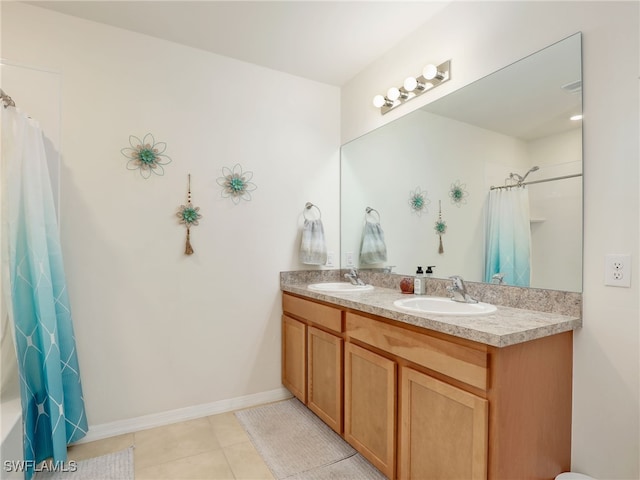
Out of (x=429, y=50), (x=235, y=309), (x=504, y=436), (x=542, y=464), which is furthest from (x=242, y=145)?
(x=542, y=464)

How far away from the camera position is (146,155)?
2.17 m

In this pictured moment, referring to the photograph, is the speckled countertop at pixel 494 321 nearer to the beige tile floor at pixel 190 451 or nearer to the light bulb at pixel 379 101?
the beige tile floor at pixel 190 451

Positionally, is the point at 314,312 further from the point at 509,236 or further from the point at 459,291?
the point at 509,236

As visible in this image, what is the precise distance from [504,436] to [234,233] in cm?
192

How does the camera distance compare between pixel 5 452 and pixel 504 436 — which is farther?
pixel 5 452

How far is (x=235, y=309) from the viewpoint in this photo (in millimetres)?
2457

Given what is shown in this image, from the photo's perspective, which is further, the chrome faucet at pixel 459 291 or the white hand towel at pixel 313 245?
the white hand towel at pixel 313 245

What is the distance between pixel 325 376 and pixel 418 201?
1248 millimetres

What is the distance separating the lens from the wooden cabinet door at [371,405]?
1.55m

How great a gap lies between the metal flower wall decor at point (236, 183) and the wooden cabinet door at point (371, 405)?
4.23ft

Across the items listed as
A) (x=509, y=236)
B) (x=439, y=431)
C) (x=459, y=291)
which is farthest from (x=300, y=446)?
(x=509, y=236)

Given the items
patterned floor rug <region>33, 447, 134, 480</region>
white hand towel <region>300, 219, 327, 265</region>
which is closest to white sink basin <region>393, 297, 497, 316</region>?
white hand towel <region>300, 219, 327, 265</region>

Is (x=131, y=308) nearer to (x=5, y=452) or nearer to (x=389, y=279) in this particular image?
(x=5, y=452)

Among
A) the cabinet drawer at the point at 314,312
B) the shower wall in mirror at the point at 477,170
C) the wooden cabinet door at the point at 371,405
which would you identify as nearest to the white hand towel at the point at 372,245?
the shower wall in mirror at the point at 477,170
